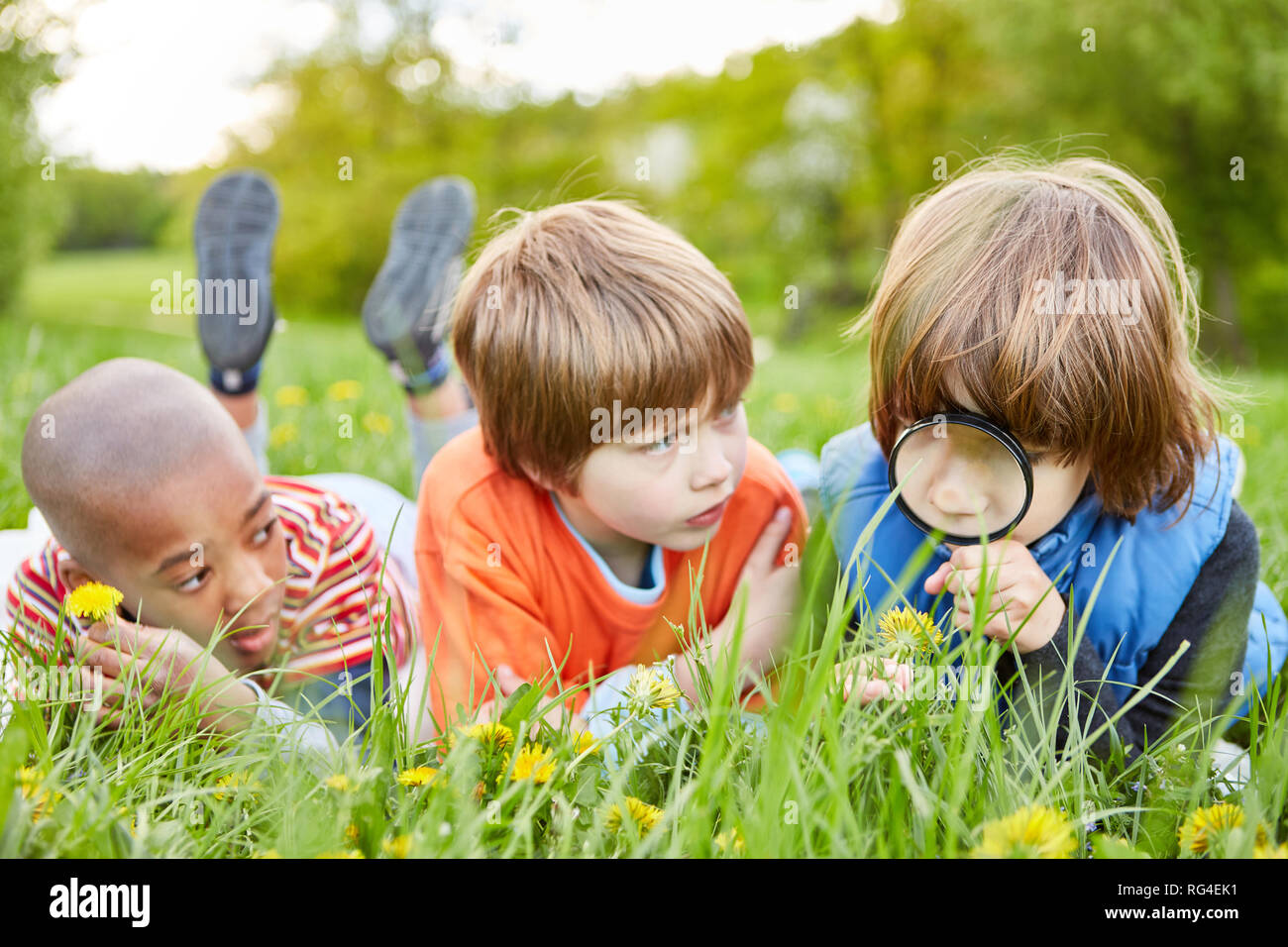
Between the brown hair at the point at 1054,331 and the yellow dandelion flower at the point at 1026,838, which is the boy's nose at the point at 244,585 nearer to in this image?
the brown hair at the point at 1054,331

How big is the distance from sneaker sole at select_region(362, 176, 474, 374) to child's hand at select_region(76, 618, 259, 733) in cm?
128

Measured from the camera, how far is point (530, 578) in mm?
1975

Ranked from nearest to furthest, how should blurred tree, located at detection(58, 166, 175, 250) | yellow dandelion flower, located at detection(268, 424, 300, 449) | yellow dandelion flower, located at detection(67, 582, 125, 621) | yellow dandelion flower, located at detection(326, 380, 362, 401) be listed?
1. yellow dandelion flower, located at detection(67, 582, 125, 621)
2. yellow dandelion flower, located at detection(268, 424, 300, 449)
3. yellow dandelion flower, located at detection(326, 380, 362, 401)
4. blurred tree, located at detection(58, 166, 175, 250)

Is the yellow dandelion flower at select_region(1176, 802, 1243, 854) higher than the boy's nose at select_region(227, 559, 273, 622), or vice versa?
the boy's nose at select_region(227, 559, 273, 622)

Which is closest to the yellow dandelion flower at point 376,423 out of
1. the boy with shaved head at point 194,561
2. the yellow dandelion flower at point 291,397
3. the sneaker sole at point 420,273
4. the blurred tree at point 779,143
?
the yellow dandelion flower at point 291,397

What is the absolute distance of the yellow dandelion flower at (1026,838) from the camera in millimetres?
1064

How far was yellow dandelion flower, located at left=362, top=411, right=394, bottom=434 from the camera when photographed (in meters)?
3.59

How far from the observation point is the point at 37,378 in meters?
3.68

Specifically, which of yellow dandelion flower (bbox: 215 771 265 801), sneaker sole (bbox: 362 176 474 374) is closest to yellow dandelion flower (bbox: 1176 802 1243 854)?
yellow dandelion flower (bbox: 215 771 265 801)

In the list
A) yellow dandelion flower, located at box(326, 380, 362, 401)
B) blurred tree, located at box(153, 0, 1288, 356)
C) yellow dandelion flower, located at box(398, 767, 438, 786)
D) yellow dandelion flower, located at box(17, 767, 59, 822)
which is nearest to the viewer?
yellow dandelion flower, located at box(17, 767, 59, 822)

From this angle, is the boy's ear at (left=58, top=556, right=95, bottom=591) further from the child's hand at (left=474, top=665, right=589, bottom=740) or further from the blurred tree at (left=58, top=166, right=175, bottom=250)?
the blurred tree at (left=58, top=166, right=175, bottom=250)

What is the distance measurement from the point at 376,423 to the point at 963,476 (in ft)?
8.63

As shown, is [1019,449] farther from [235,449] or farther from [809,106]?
[809,106]

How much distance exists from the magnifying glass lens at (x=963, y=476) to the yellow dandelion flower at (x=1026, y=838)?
54 cm
